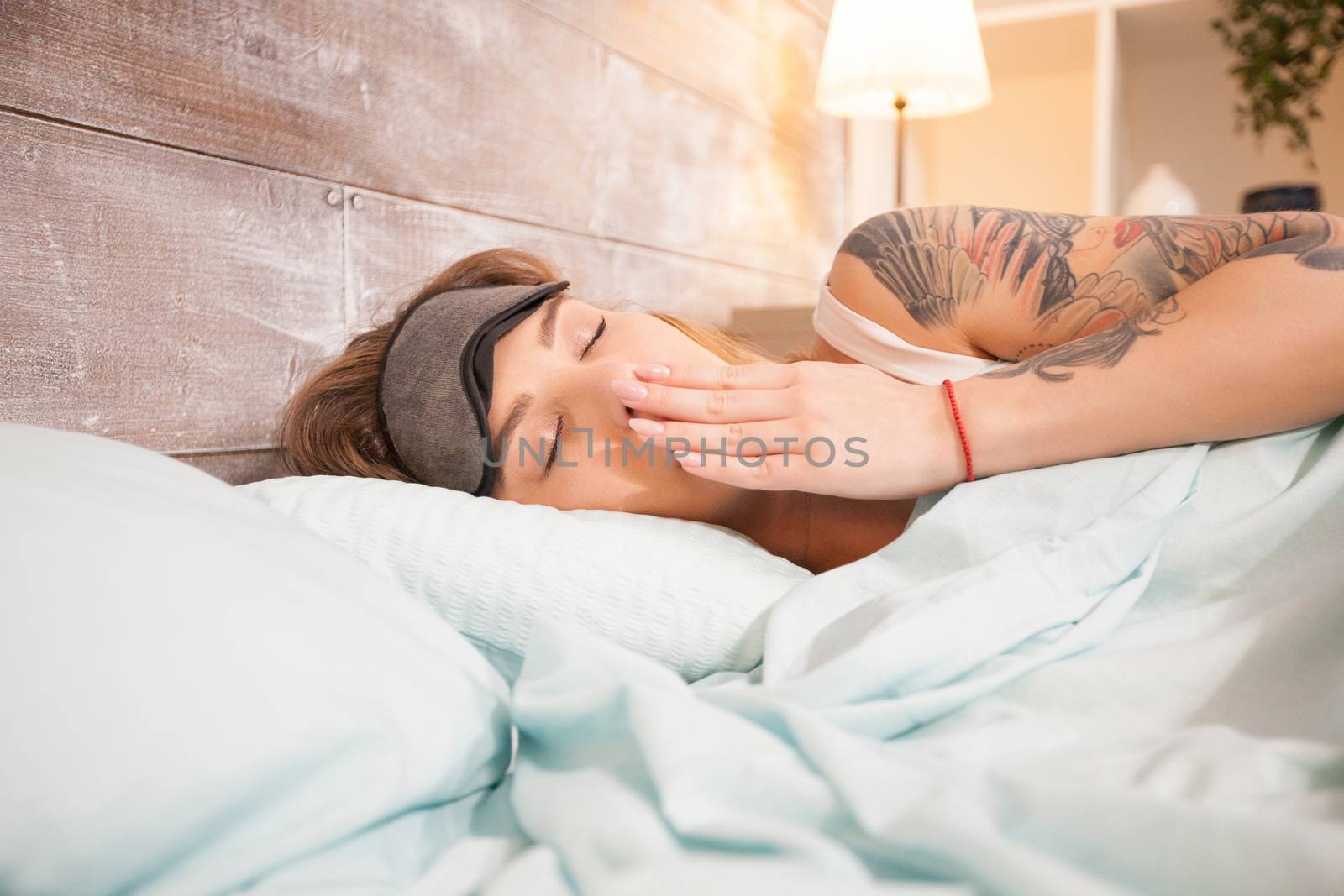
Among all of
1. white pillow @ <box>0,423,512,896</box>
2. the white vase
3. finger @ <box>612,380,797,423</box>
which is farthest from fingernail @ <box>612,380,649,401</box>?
the white vase

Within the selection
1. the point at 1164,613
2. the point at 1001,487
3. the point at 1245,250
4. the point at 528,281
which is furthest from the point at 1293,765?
the point at 528,281

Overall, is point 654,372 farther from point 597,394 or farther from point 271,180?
point 271,180

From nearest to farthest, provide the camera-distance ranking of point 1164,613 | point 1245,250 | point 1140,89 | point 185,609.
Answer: point 185,609 < point 1164,613 < point 1245,250 < point 1140,89

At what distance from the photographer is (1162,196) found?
2412 millimetres

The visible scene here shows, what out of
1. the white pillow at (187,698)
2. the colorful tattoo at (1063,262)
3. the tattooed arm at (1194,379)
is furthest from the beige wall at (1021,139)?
the white pillow at (187,698)

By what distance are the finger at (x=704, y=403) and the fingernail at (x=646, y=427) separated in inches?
0.9

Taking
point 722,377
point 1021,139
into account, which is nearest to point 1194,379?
point 722,377

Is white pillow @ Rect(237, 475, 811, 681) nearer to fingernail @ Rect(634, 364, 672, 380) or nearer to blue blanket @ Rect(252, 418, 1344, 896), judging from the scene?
blue blanket @ Rect(252, 418, 1344, 896)

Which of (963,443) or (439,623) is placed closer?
(439,623)

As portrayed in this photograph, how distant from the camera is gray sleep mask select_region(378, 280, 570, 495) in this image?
990 mm

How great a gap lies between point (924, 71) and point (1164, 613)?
1597mm

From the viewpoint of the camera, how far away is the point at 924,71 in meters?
2.01

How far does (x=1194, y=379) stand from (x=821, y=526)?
0.41 m

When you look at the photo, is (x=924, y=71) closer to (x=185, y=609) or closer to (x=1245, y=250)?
(x=1245, y=250)
